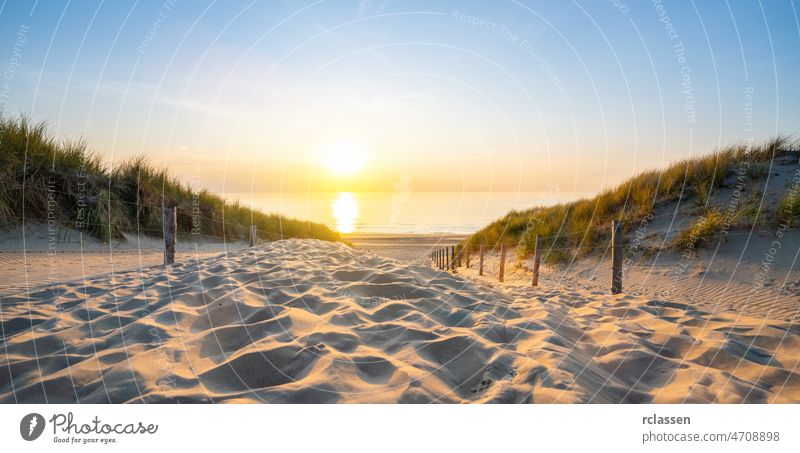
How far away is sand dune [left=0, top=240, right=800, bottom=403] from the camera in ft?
7.77

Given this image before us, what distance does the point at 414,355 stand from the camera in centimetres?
289

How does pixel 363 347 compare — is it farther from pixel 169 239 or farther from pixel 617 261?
pixel 169 239

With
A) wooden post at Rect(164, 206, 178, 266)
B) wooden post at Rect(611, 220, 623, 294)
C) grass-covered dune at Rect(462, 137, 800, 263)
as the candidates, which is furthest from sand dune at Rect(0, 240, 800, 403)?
grass-covered dune at Rect(462, 137, 800, 263)

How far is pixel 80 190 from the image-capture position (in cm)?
1005

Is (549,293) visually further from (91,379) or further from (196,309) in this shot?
(91,379)

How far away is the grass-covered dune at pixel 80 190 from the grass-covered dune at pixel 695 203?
37.1 ft

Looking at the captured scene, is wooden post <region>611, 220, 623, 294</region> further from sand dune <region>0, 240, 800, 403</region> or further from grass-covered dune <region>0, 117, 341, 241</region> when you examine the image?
grass-covered dune <region>0, 117, 341, 241</region>

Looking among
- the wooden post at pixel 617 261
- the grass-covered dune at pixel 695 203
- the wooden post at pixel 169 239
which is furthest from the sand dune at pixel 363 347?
the grass-covered dune at pixel 695 203

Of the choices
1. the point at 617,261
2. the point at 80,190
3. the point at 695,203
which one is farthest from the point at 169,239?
the point at 695,203

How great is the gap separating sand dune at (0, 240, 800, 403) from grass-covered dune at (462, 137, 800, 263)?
16.3 ft

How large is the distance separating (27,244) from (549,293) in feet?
34.1

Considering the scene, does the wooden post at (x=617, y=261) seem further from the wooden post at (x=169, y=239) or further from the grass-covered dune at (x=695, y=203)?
the wooden post at (x=169, y=239)

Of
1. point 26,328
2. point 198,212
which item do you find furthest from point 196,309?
point 198,212

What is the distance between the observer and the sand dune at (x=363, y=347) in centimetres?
237
